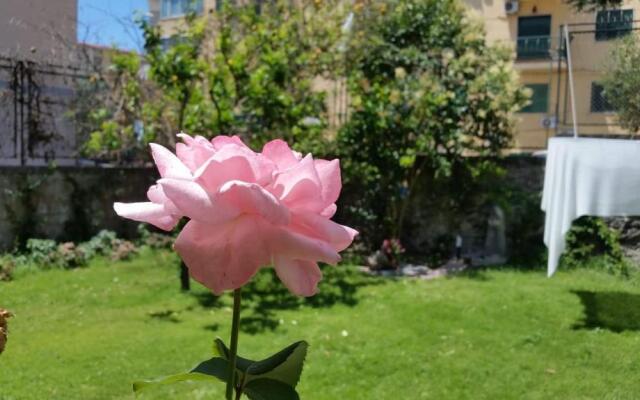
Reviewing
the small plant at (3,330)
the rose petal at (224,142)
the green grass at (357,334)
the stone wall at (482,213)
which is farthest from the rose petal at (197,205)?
the stone wall at (482,213)

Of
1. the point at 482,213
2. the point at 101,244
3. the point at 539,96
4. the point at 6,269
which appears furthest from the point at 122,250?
the point at 539,96

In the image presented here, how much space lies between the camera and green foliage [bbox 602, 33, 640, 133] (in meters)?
7.04

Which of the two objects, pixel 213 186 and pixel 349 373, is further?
pixel 349 373

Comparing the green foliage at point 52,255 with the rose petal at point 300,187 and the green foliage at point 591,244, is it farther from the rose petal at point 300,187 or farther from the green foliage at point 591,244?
the rose petal at point 300,187

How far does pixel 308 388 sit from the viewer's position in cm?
421

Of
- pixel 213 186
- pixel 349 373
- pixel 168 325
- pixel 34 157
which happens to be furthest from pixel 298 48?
pixel 213 186

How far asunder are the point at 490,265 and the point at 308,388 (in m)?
5.23

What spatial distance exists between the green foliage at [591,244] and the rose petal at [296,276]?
321 inches

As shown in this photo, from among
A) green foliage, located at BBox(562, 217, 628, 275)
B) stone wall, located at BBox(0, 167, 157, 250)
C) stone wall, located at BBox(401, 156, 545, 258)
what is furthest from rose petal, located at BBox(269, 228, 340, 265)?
stone wall, located at BBox(401, 156, 545, 258)

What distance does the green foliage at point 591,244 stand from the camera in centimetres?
809

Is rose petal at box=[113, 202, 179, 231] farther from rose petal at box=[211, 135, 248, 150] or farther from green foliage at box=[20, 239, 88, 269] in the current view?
green foliage at box=[20, 239, 88, 269]

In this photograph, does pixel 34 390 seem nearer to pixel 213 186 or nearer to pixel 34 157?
pixel 213 186

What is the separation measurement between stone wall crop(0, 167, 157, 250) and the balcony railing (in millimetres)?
12886

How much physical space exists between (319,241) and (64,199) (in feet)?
29.1
